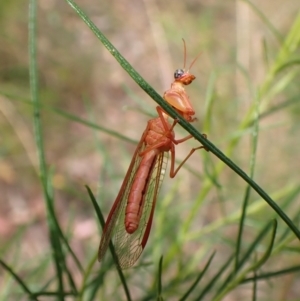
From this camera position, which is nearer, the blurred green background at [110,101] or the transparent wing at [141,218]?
the transparent wing at [141,218]

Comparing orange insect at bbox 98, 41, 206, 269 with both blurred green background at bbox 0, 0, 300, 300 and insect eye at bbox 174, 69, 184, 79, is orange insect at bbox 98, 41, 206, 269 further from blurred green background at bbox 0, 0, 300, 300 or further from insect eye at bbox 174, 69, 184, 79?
blurred green background at bbox 0, 0, 300, 300

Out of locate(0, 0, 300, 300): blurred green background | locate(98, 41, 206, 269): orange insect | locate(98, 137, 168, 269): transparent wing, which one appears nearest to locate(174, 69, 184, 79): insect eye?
locate(98, 41, 206, 269): orange insect

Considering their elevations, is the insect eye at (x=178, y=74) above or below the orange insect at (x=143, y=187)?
above

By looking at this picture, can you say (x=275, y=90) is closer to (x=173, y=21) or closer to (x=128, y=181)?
(x=128, y=181)

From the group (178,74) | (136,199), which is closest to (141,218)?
(136,199)

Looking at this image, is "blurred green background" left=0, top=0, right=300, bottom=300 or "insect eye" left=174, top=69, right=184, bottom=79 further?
"blurred green background" left=0, top=0, right=300, bottom=300

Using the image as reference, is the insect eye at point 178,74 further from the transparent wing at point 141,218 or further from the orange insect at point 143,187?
the transparent wing at point 141,218

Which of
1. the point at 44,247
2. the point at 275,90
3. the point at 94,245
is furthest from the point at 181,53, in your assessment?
the point at 275,90

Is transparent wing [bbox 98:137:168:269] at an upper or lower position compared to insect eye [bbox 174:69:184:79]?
lower

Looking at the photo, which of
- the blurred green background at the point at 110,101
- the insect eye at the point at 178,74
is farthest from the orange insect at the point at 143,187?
the blurred green background at the point at 110,101
